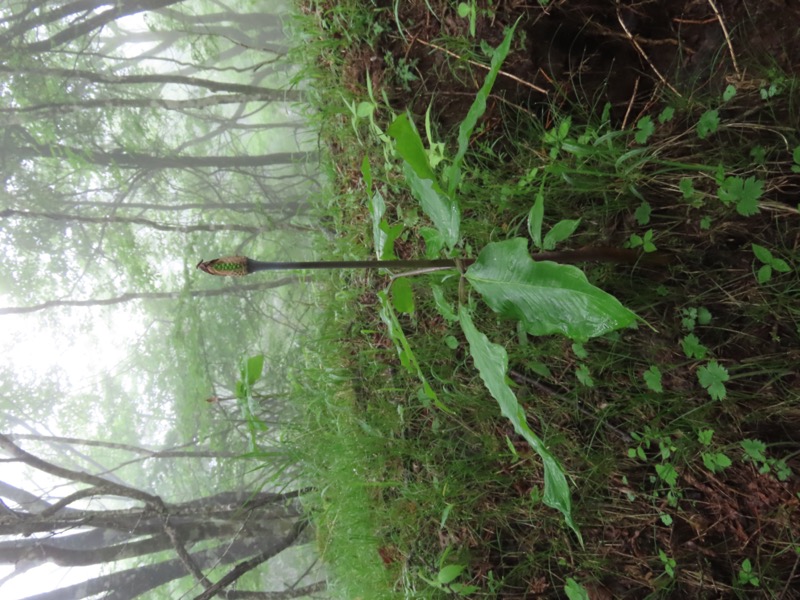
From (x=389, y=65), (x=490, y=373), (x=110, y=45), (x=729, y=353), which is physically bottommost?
(x=729, y=353)

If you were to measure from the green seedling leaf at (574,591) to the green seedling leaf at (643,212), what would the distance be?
2.31ft

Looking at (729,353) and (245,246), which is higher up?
(245,246)

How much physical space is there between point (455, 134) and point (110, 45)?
2.40 metres

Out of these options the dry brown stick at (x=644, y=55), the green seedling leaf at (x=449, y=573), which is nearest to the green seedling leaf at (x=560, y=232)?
the dry brown stick at (x=644, y=55)

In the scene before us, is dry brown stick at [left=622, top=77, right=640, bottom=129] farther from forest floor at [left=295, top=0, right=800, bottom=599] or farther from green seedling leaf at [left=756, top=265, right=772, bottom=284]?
green seedling leaf at [left=756, top=265, right=772, bottom=284]

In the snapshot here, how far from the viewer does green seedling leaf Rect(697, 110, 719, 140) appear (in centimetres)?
81

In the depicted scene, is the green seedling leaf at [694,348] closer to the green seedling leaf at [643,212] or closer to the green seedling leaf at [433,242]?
the green seedling leaf at [643,212]

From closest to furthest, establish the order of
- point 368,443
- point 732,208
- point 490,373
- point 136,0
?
1. point 490,373
2. point 732,208
3. point 368,443
4. point 136,0

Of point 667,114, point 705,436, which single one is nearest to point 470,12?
point 667,114

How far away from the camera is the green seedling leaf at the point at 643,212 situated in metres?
0.87

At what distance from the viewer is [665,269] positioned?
0.87m

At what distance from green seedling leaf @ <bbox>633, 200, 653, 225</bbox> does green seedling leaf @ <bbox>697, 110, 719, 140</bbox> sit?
0.13m

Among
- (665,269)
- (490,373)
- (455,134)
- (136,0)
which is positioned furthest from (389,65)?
(136,0)

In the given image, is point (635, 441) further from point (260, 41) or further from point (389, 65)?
point (260, 41)
